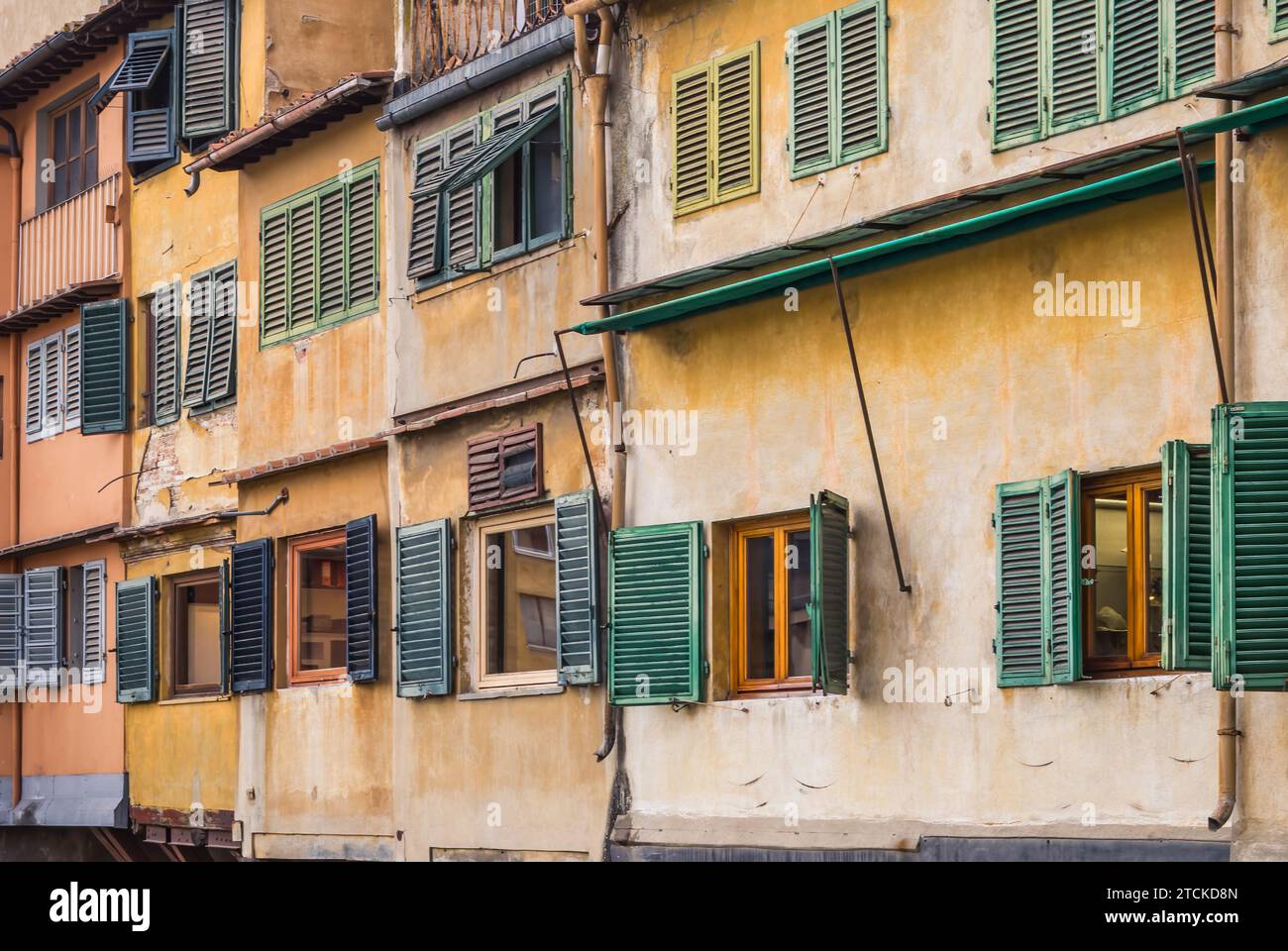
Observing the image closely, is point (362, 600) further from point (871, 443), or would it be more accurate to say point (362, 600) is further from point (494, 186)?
point (871, 443)

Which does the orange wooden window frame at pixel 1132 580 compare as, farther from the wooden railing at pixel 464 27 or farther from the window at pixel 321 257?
the window at pixel 321 257

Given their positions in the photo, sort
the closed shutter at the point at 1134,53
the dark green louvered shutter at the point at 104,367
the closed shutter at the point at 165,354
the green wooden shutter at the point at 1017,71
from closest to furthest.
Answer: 1. the closed shutter at the point at 1134,53
2. the green wooden shutter at the point at 1017,71
3. the closed shutter at the point at 165,354
4. the dark green louvered shutter at the point at 104,367

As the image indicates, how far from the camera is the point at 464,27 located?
1797cm

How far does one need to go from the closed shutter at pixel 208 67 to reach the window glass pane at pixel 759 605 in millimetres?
9377

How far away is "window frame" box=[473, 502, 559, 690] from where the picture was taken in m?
16.8

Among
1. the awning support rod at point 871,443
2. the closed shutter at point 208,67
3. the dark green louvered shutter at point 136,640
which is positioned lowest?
the dark green louvered shutter at point 136,640

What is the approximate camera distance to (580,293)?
1636 centimetres

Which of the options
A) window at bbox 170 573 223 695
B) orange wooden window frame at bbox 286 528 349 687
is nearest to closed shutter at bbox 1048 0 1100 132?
orange wooden window frame at bbox 286 528 349 687

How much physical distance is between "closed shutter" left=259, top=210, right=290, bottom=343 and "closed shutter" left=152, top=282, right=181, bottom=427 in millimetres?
2536

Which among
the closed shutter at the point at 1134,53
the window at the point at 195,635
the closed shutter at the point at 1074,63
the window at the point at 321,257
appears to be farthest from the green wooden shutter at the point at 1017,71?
the window at the point at 195,635

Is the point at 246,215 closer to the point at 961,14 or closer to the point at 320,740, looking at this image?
the point at 320,740

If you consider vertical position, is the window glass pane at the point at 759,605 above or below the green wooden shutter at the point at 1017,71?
below

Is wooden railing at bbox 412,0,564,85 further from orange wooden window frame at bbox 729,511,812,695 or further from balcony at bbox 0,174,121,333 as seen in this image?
balcony at bbox 0,174,121,333

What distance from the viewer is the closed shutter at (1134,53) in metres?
12.1
